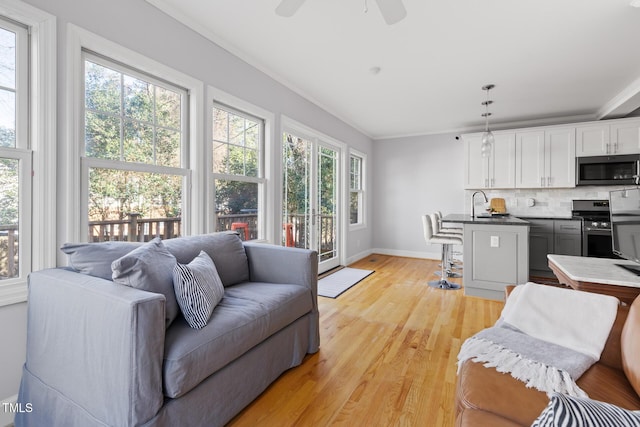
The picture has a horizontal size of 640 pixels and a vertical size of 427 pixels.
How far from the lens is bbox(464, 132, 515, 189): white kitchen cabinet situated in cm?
507

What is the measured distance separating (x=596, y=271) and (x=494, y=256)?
1934mm

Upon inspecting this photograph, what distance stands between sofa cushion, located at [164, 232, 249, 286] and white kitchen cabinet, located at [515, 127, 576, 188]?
482cm

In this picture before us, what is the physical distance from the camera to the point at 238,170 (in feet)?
10.0

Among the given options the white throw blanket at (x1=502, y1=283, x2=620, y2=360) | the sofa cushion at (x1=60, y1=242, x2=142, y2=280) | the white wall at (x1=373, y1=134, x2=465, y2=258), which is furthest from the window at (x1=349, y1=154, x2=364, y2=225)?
the sofa cushion at (x1=60, y1=242, x2=142, y2=280)

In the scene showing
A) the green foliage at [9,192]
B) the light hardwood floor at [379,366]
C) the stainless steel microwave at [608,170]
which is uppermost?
the stainless steel microwave at [608,170]

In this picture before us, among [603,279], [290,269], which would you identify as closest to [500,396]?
[603,279]

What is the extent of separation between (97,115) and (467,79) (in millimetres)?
3652

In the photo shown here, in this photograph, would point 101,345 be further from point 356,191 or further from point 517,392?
point 356,191

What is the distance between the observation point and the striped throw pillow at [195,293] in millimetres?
1486

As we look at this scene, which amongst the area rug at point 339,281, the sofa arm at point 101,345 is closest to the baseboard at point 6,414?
the sofa arm at point 101,345

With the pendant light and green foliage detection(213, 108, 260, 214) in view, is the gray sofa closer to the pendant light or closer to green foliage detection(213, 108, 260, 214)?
green foliage detection(213, 108, 260, 214)

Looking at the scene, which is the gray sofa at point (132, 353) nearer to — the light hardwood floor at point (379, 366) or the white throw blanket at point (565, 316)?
the light hardwood floor at point (379, 366)

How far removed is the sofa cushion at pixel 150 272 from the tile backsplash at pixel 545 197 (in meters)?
5.53

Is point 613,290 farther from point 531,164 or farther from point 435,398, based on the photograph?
point 531,164
